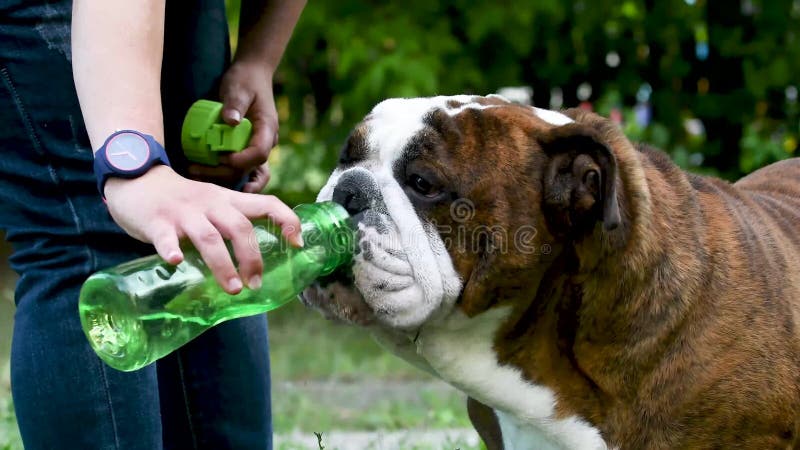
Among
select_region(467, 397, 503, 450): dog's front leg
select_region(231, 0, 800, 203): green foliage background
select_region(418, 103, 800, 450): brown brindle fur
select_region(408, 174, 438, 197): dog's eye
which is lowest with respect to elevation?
select_region(231, 0, 800, 203): green foliage background

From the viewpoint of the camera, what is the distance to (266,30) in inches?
103

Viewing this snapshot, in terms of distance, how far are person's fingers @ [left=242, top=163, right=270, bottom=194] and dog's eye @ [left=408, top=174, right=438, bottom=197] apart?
0.56m

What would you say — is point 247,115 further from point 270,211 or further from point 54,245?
point 270,211

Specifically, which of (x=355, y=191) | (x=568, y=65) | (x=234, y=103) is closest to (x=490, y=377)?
(x=355, y=191)

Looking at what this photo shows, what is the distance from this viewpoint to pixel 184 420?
261 centimetres

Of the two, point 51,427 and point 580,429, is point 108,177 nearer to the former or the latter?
point 51,427

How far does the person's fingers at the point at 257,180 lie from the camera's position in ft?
8.68

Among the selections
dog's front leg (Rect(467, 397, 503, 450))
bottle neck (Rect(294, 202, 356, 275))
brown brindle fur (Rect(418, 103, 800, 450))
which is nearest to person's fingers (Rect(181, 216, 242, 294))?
bottle neck (Rect(294, 202, 356, 275))

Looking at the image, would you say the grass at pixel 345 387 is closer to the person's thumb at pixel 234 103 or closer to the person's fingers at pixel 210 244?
the person's thumb at pixel 234 103

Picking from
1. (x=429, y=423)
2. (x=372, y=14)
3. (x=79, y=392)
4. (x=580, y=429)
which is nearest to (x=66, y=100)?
(x=79, y=392)

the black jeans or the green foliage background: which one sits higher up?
the black jeans

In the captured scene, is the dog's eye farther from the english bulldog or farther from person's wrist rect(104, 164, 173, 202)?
person's wrist rect(104, 164, 173, 202)

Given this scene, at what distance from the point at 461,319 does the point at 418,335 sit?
109 mm

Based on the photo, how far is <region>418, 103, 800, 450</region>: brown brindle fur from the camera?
221cm
